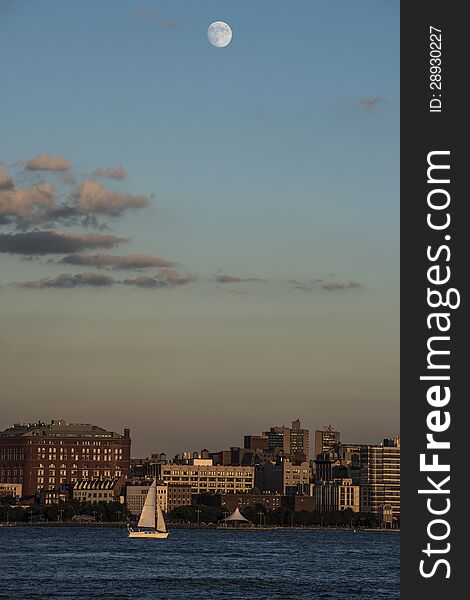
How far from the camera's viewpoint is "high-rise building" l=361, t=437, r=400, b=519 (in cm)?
16300

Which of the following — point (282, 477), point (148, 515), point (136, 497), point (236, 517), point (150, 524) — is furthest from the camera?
point (282, 477)

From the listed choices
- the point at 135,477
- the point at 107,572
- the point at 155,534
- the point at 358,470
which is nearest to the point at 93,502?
the point at 135,477

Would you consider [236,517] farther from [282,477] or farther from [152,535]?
[152,535]

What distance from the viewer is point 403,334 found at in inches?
454

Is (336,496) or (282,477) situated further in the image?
(282,477)

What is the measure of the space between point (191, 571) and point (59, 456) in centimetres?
10789

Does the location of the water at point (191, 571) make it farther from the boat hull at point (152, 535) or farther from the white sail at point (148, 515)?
the white sail at point (148, 515)

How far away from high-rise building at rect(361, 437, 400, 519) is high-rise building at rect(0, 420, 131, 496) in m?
28.4

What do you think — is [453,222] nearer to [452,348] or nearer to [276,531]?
[452,348]

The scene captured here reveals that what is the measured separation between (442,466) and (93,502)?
488 ft

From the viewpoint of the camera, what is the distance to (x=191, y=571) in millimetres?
61906

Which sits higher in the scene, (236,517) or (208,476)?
(208,476)

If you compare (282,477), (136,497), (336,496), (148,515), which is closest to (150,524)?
(148,515)

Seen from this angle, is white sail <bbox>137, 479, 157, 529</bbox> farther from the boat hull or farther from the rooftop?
the rooftop
